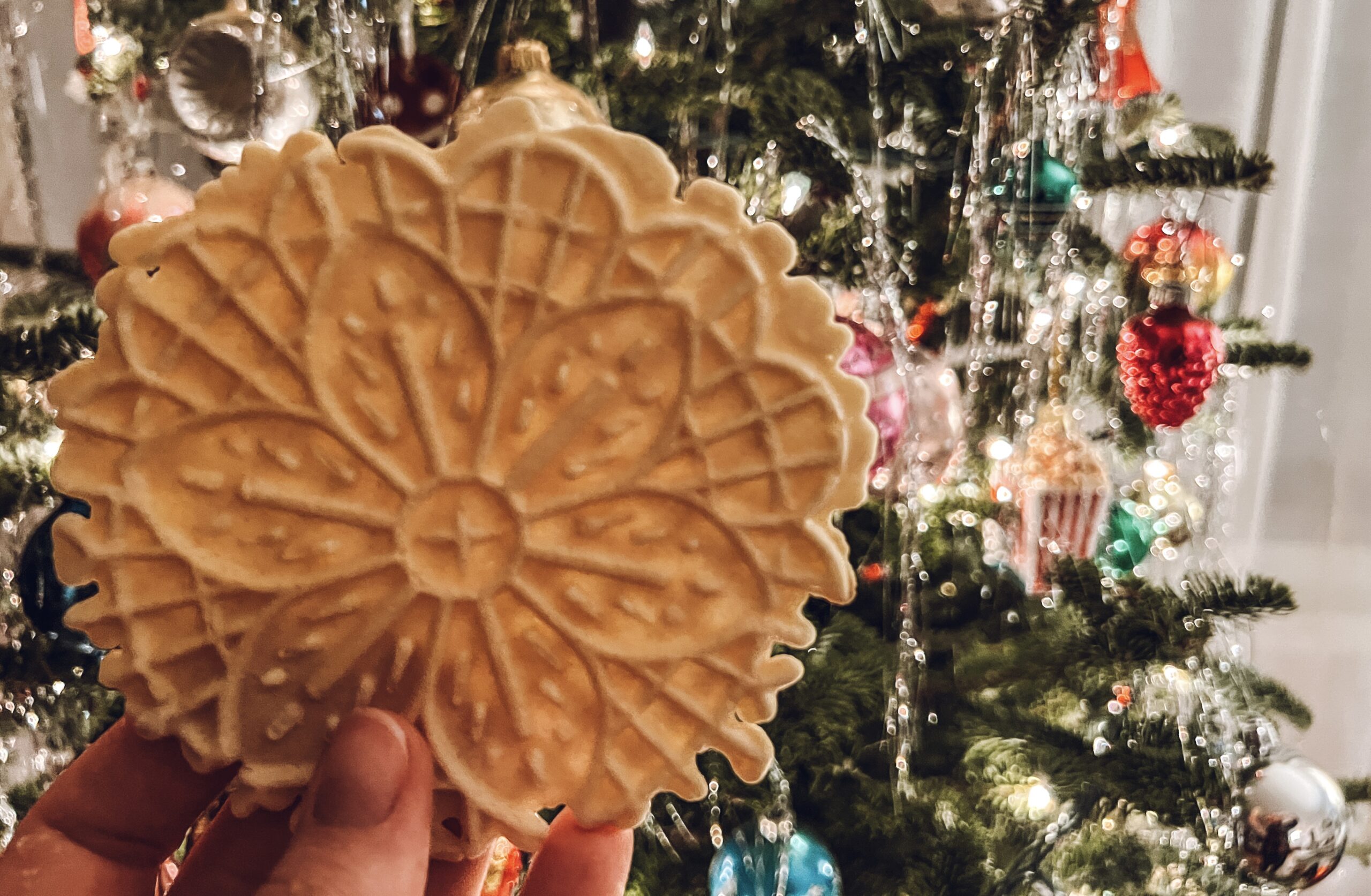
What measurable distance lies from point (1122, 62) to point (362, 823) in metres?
0.95

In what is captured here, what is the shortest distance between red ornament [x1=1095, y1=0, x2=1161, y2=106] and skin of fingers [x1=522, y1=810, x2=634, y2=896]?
0.83m

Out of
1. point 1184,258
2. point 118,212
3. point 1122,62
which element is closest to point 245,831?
point 118,212

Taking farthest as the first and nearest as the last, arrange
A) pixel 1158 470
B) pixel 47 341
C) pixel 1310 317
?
pixel 1310 317
pixel 1158 470
pixel 47 341

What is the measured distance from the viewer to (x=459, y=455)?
1.49 ft

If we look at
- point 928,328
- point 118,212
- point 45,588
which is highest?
point 118,212

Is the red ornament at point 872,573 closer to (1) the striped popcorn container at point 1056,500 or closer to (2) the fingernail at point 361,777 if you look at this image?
(1) the striped popcorn container at point 1056,500

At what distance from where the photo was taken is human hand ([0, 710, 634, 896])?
0.40m

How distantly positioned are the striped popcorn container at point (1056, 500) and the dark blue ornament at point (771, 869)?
31 centimetres

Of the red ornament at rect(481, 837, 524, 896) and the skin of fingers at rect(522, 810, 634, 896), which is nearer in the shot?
the skin of fingers at rect(522, 810, 634, 896)

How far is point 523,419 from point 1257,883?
0.86 metres

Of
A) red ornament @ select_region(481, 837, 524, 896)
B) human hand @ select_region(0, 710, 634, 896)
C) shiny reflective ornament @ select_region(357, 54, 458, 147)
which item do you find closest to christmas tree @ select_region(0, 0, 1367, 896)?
shiny reflective ornament @ select_region(357, 54, 458, 147)

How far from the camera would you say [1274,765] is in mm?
778

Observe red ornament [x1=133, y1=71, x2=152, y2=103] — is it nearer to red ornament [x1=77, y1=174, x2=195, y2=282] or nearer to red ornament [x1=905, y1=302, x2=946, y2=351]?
red ornament [x1=77, y1=174, x2=195, y2=282]

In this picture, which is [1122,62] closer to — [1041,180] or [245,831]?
[1041,180]
